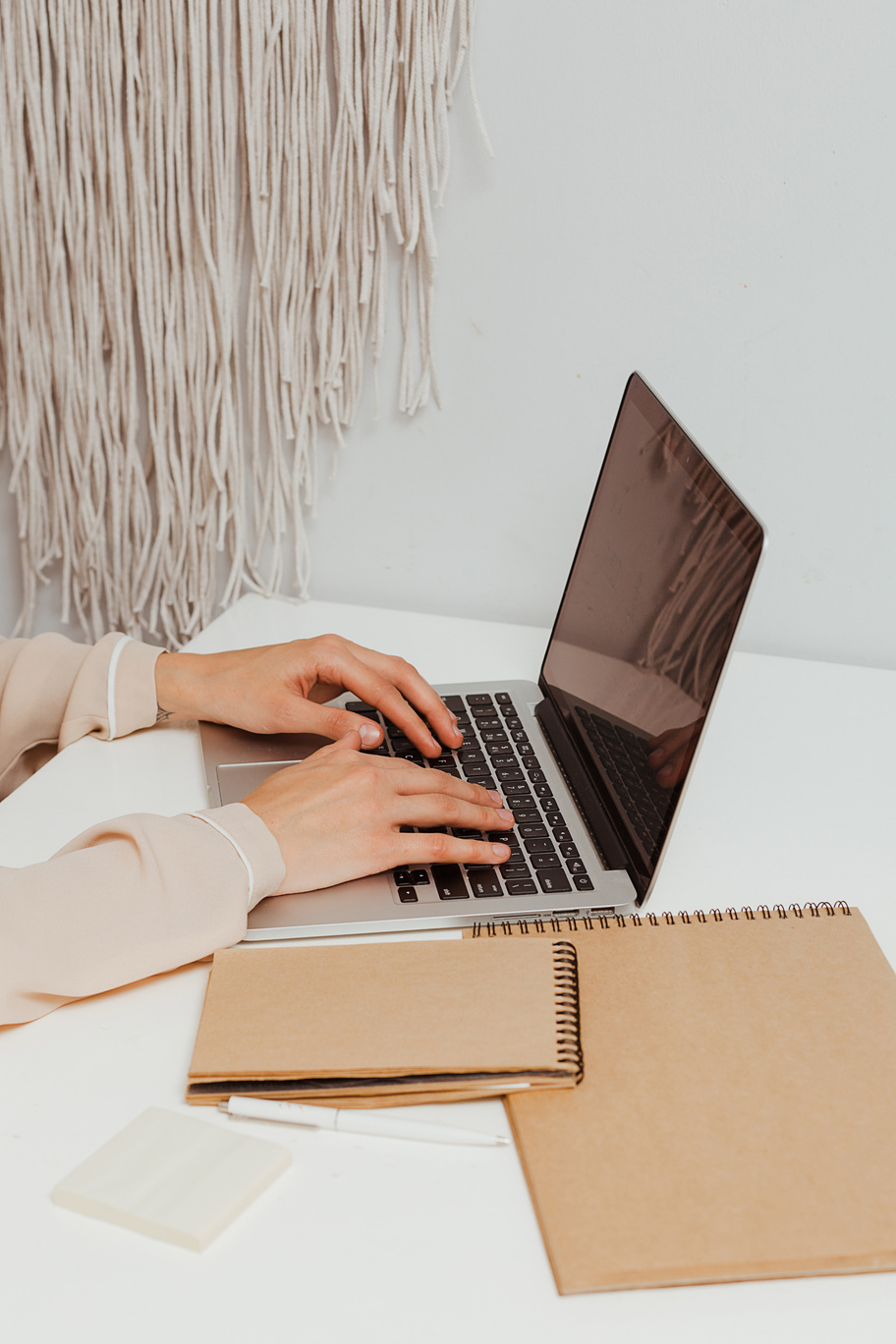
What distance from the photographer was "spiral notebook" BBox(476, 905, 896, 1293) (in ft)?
1.42

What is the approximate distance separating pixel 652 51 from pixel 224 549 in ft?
1.96

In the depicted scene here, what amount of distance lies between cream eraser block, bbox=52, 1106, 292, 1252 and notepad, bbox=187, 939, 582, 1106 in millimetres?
26

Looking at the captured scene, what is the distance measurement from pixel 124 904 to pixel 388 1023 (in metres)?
0.15

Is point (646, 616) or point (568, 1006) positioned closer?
point (568, 1006)

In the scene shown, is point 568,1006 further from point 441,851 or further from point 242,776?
point 242,776

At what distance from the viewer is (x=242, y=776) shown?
0.80 m

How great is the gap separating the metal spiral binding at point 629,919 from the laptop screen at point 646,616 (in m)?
0.03

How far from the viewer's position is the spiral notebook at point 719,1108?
43 centimetres

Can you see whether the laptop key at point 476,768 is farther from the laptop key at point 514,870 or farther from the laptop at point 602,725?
the laptop key at point 514,870

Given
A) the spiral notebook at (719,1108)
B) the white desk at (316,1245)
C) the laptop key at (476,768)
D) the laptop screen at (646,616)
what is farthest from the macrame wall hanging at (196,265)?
the spiral notebook at (719,1108)

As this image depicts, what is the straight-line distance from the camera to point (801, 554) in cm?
103

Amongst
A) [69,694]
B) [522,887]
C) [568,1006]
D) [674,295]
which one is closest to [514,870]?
[522,887]

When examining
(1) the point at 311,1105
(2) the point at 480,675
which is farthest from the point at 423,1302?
(2) the point at 480,675

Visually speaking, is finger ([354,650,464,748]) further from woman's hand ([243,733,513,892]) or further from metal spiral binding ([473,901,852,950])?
metal spiral binding ([473,901,852,950])
